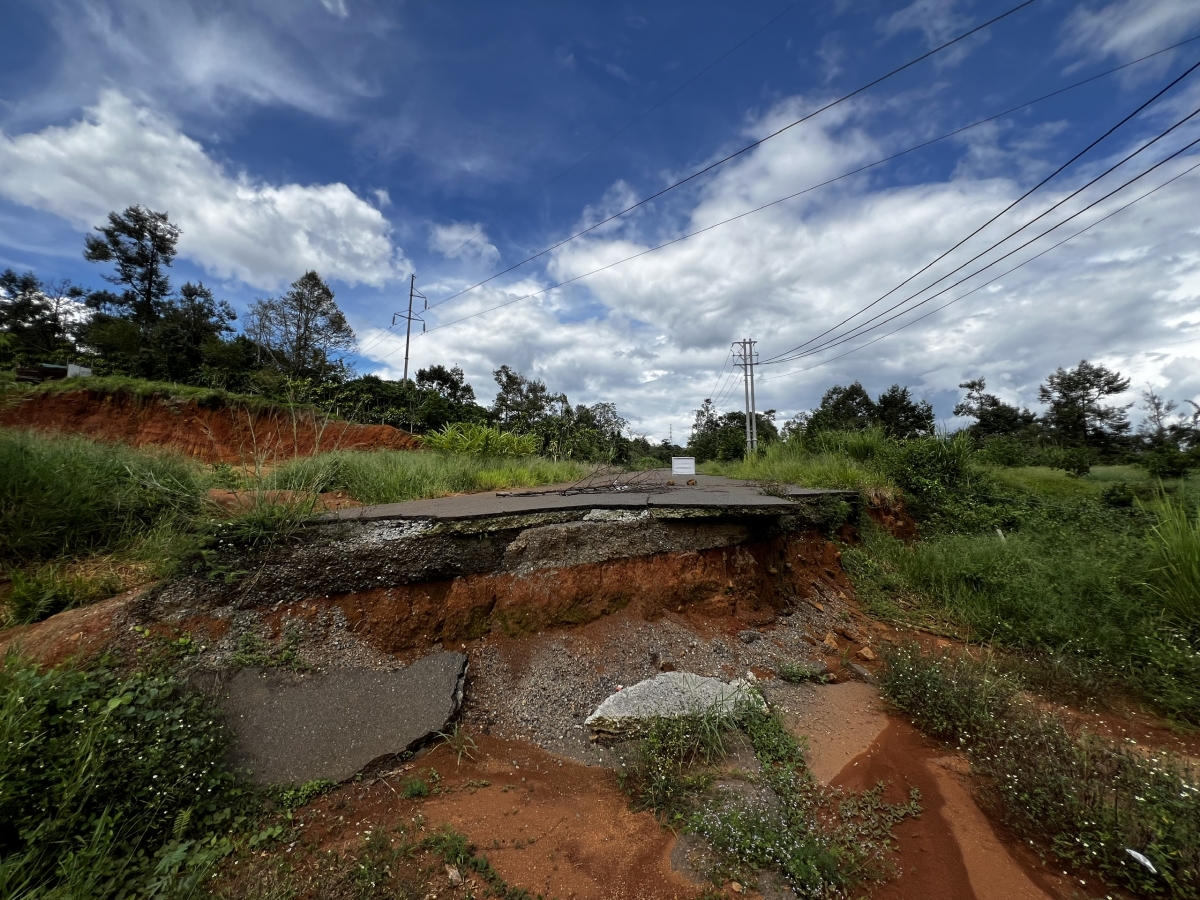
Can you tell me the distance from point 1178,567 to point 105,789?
7123 mm

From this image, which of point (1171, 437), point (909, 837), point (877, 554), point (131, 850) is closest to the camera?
point (131, 850)

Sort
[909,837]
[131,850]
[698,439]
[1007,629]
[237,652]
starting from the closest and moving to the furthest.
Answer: [131,850] → [909,837] → [237,652] → [1007,629] → [698,439]

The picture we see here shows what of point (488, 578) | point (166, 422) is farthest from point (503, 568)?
point (166, 422)

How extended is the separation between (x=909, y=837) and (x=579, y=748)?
173 cm

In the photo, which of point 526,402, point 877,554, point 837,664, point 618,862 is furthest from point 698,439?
point 618,862

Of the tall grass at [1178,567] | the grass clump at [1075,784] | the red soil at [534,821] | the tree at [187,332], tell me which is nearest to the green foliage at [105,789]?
the red soil at [534,821]

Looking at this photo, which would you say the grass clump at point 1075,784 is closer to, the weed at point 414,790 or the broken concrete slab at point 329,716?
the weed at point 414,790

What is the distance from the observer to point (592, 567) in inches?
157

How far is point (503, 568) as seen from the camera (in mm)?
3762

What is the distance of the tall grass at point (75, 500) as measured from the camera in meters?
3.23

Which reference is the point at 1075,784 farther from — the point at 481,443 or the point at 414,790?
the point at 481,443

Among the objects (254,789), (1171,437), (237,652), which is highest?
(1171,437)

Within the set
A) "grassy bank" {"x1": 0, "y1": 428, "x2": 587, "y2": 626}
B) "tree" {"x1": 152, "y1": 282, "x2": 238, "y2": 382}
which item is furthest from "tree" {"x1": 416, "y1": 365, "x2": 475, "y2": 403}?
"grassy bank" {"x1": 0, "y1": 428, "x2": 587, "y2": 626}

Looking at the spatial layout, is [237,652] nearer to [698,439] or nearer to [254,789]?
[254,789]
